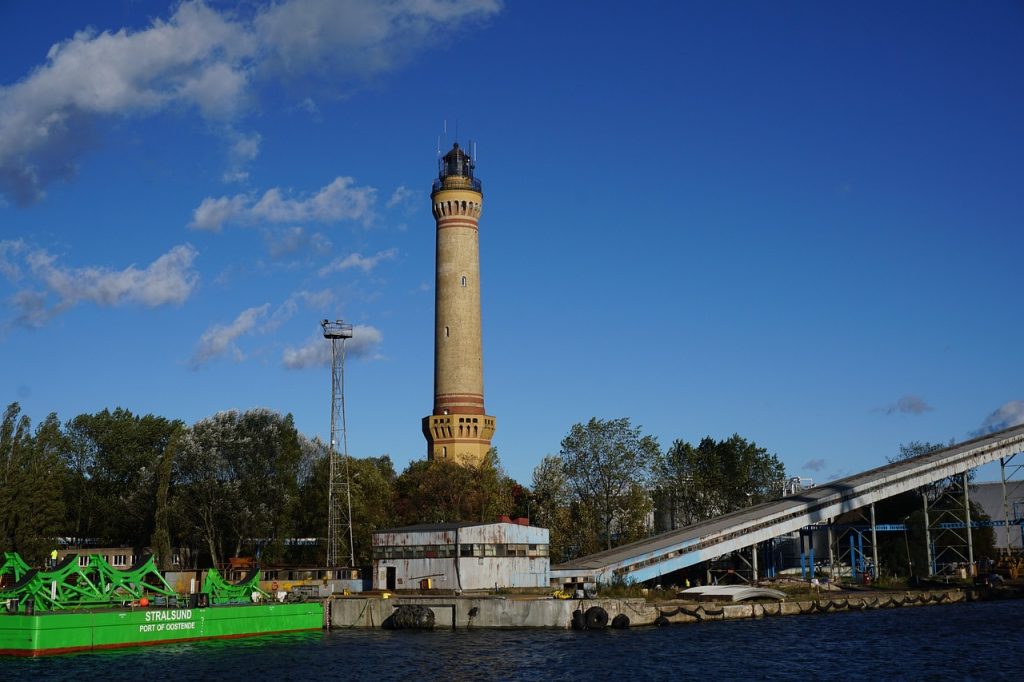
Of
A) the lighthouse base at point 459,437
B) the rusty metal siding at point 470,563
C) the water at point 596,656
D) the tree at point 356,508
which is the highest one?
the lighthouse base at point 459,437

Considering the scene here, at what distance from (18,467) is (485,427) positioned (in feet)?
152

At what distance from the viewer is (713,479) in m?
122

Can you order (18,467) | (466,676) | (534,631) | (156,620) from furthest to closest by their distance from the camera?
1. (18,467)
2. (534,631)
3. (156,620)
4. (466,676)

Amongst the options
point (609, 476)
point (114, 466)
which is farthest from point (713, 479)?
point (114, 466)

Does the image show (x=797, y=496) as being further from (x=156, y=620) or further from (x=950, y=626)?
(x=156, y=620)

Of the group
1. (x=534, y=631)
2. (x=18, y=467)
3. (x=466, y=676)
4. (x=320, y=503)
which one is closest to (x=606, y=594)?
(x=534, y=631)

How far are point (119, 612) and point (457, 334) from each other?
6087 centimetres

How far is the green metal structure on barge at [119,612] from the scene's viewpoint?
5816 centimetres

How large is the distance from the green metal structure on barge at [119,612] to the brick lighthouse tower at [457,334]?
45.6 m

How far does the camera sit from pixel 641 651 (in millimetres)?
59219

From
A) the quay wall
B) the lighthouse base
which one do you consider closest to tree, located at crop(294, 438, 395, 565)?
the lighthouse base

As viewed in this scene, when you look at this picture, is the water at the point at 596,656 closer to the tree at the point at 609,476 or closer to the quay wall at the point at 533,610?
the quay wall at the point at 533,610

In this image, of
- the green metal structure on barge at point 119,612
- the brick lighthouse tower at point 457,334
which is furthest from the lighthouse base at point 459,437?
the green metal structure on barge at point 119,612

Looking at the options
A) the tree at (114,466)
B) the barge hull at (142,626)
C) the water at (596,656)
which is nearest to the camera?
the water at (596,656)
